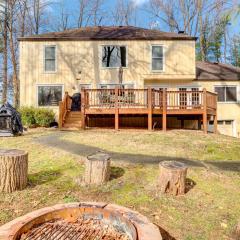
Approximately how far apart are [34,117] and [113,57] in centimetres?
646

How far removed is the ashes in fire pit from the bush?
13248 millimetres

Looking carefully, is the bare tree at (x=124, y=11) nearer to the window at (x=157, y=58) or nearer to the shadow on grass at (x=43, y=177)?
the window at (x=157, y=58)

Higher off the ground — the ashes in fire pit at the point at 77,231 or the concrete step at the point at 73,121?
the concrete step at the point at 73,121

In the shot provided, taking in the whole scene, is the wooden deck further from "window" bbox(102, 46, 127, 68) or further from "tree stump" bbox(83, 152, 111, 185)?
"tree stump" bbox(83, 152, 111, 185)

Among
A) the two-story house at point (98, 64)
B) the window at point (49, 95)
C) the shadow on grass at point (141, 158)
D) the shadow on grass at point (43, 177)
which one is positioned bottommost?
the shadow on grass at point (43, 177)

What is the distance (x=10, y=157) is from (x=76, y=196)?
1457mm

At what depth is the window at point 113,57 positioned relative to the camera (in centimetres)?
1905

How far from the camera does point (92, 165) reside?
6.00 m

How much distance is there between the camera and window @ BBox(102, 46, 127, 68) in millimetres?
19047

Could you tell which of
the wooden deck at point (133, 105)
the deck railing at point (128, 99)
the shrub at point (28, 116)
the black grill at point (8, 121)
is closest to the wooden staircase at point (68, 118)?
the wooden deck at point (133, 105)

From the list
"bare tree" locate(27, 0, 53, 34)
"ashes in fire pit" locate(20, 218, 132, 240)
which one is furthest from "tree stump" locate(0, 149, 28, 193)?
"bare tree" locate(27, 0, 53, 34)

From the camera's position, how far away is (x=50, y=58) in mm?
18969

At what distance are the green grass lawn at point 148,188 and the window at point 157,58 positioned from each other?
1036cm

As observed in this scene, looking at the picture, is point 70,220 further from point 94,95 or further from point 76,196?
point 94,95
